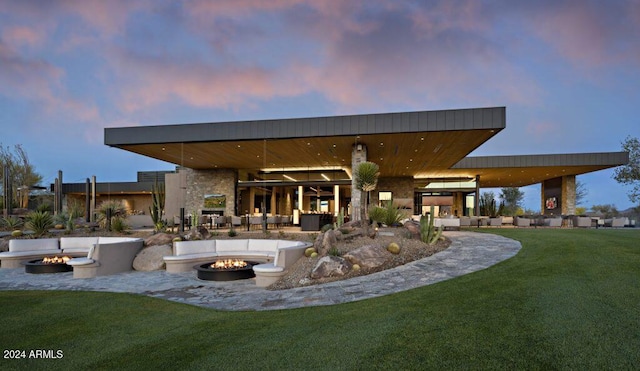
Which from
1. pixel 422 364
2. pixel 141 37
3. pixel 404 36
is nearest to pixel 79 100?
pixel 141 37

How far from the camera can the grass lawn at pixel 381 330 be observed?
2.59m

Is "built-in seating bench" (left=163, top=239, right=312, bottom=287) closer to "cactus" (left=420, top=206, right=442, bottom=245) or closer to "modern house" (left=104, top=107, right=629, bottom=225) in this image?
"cactus" (left=420, top=206, right=442, bottom=245)

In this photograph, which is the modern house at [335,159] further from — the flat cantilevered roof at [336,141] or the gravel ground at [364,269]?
the gravel ground at [364,269]

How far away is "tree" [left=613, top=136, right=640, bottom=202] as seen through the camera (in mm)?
17891

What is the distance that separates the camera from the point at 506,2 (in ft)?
34.4

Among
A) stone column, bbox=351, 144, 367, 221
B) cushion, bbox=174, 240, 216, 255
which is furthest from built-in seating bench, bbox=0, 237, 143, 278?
stone column, bbox=351, 144, 367, 221

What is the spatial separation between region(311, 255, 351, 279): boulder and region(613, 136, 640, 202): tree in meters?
20.1

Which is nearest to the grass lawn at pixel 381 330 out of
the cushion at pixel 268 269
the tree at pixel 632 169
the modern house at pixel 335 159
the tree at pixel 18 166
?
the cushion at pixel 268 269

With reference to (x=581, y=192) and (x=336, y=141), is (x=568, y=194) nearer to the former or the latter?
(x=581, y=192)

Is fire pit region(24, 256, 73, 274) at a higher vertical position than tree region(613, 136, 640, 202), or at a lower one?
lower

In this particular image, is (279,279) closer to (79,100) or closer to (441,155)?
(441,155)

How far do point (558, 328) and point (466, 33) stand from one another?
470 inches

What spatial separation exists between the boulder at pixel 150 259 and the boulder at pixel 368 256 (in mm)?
5333

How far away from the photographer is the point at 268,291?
247 inches
